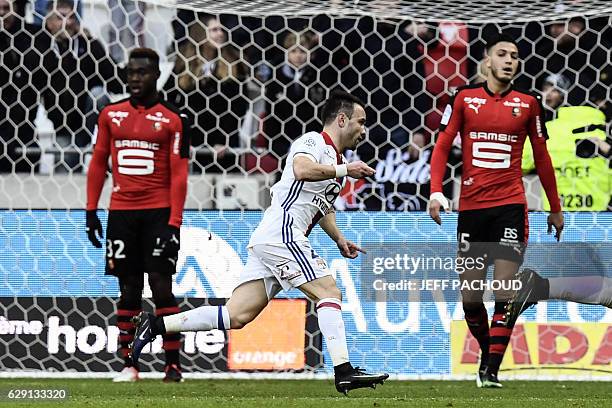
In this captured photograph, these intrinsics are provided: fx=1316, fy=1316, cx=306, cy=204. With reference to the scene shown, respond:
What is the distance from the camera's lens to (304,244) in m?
6.36

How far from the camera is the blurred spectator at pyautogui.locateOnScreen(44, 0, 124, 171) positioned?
8898 mm

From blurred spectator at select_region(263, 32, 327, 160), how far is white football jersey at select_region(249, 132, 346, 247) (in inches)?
98.6

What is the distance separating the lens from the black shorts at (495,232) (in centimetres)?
736

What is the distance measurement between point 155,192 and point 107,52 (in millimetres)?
1689

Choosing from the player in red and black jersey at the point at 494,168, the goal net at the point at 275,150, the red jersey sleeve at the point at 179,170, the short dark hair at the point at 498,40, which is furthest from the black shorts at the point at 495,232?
the red jersey sleeve at the point at 179,170

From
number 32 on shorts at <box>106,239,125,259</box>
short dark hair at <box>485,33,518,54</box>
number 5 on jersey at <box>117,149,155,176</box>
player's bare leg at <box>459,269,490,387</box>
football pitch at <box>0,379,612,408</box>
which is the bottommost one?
football pitch at <box>0,379,612,408</box>

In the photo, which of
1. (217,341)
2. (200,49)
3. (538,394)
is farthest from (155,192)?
(538,394)

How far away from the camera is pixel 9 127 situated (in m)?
8.80

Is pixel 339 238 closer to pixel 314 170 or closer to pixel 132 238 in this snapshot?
pixel 314 170

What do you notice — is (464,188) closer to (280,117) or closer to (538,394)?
(538,394)

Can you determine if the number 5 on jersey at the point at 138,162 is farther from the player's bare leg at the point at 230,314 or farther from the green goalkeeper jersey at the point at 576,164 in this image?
the green goalkeeper jersey at the point at 576,164

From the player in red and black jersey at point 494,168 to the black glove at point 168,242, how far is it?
1.51 m

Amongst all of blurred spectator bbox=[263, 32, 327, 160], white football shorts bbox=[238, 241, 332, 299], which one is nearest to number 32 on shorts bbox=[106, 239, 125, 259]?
white football shorts bbox=[238, 241, 332, 299]

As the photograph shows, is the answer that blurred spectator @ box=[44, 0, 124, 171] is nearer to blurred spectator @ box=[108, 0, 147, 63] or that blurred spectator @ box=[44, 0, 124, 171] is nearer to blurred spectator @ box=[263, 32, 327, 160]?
blurred spectator @ box=[108, 0, 147, 63]
